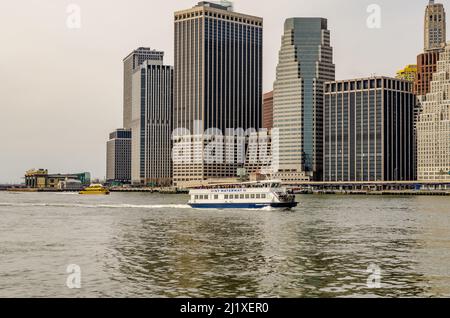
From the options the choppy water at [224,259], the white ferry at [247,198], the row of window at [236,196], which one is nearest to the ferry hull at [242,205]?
the white ferry at [247,198]

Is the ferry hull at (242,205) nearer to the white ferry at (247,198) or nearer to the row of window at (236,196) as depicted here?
the white ferry at (247,198)

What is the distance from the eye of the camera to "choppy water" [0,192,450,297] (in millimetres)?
44312

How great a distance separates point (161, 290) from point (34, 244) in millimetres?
32699

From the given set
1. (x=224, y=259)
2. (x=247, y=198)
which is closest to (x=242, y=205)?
(x=247, y=198)

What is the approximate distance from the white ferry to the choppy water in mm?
32483

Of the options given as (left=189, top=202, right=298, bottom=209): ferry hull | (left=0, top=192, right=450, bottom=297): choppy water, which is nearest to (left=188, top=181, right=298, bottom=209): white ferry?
(left=189, top=202, right=298, bottom=209): ferry hull

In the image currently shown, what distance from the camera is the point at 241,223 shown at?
10075 cm

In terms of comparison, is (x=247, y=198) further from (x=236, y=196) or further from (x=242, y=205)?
(x=236, y=196)
